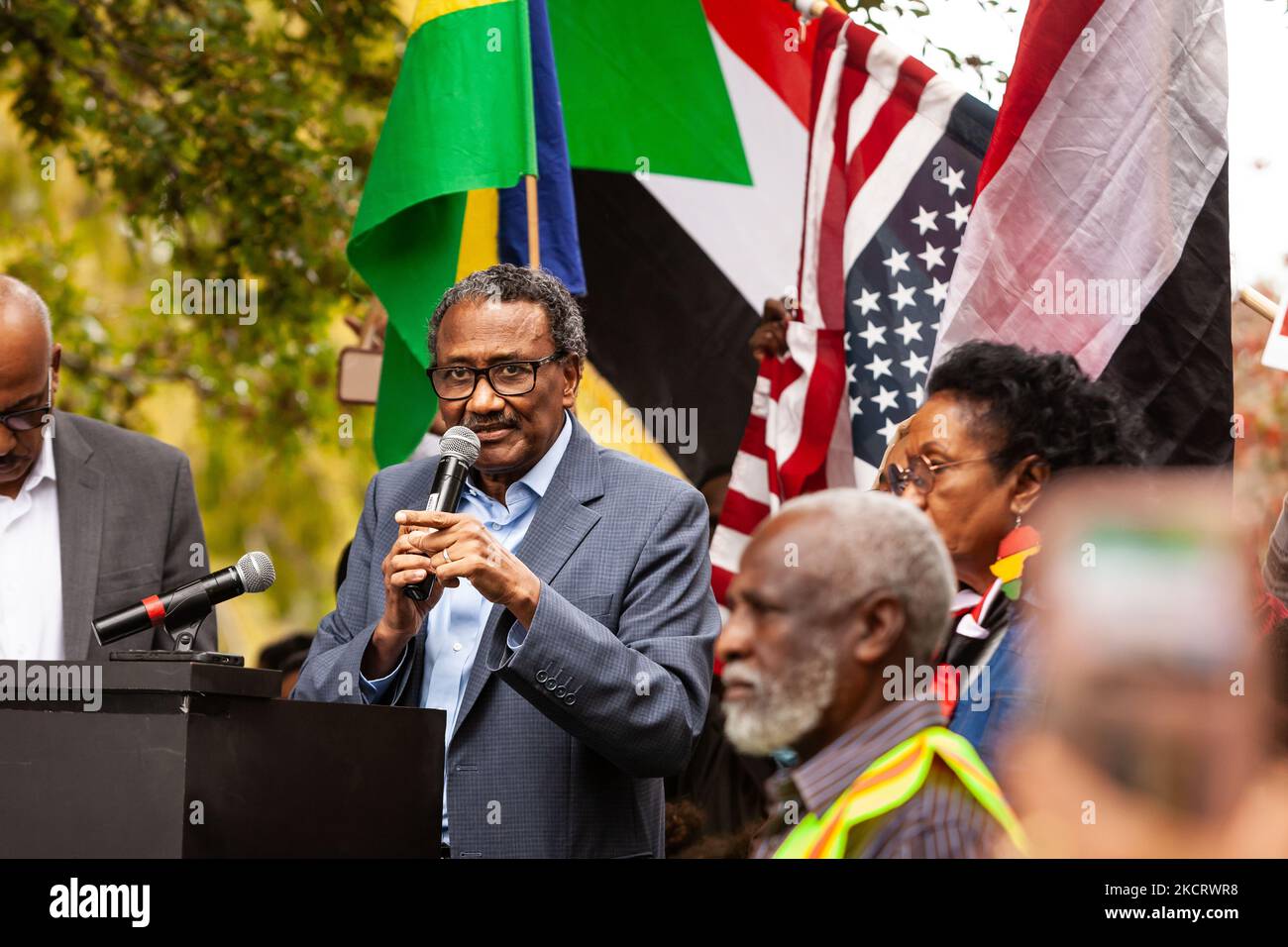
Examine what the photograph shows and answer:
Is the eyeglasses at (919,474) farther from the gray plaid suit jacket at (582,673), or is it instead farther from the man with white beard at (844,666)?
the man with white beard at (844,666)

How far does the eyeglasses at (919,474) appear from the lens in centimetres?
381

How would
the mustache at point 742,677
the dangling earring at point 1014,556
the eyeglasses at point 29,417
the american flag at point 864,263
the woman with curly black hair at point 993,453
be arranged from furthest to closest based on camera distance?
1. the american flag at point 864,263
2. the eyeglasses at point 29,417
3. the woman with curly black hair at point 993,453
4. the dangling earring at point 1014,556
5. the mustache at point 742,677

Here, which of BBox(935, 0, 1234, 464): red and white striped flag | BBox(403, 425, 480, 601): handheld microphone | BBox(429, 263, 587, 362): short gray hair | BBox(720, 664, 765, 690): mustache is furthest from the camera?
BBox(935, 0, 1234, 464): red and white striped flag

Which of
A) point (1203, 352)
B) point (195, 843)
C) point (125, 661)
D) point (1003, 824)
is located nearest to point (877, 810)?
point (1003, 824)

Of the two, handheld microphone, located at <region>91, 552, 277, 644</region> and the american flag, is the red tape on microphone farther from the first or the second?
the american flag

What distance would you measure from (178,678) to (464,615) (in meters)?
1.00

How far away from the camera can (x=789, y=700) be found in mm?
2504

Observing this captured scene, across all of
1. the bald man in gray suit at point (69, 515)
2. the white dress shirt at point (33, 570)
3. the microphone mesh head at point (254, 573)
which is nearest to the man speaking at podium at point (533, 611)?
the microphone mesh head at point (254, 573)

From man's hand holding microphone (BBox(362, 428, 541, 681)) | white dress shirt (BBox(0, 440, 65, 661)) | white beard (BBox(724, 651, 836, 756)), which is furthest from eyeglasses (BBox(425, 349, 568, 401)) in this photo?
white beard (BBox(724, 651, 836, 756))

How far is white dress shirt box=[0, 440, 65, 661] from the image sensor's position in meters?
4.31

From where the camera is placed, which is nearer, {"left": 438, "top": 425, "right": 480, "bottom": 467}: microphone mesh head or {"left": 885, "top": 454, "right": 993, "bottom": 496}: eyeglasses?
{"left": 438, "top": 425, "right": 480, "bottom": 467}: microphone mesh head

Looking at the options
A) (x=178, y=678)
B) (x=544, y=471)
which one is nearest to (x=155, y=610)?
(x=178, y=678)

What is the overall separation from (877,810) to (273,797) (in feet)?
4.04

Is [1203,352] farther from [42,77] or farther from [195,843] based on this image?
[42,77]
